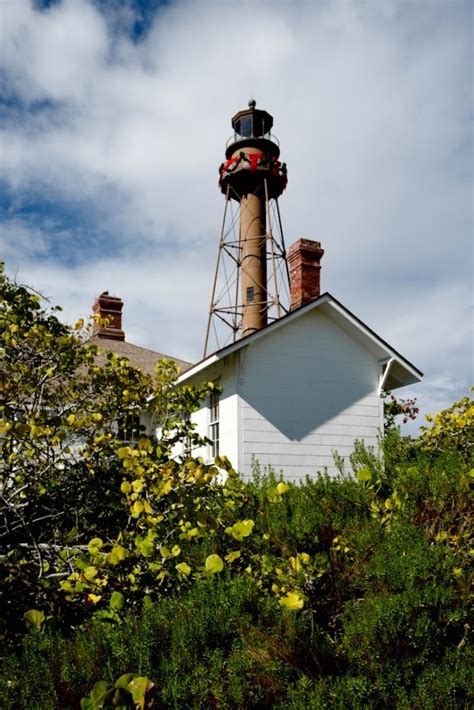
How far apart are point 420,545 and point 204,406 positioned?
11531 millimetres

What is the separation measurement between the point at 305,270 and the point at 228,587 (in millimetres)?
13627

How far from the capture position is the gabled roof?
45.6ft

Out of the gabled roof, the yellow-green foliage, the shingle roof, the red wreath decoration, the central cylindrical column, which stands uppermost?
the red wreath decoration

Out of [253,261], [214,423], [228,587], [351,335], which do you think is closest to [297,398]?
[214,423]

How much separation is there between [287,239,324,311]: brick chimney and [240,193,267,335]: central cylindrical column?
16.5 feet

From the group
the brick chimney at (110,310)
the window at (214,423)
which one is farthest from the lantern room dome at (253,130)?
the window at (214,423)

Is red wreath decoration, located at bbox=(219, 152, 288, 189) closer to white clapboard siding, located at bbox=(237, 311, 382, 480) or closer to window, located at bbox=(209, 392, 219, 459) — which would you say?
white clapboard siding, located at bbox=(237, 311, 382, 480)

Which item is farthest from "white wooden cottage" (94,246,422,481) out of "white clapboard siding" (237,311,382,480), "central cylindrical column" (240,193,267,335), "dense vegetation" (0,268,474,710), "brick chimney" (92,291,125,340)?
"dense vegetation" (0,268,474,710)

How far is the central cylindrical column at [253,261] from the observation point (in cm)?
2184

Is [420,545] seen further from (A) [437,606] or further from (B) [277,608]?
(B) [277,608]

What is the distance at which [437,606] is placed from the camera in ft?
10.6

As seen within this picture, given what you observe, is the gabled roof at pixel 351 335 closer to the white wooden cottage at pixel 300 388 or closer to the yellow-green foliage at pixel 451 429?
the white wooden cottage at pixel 300 388

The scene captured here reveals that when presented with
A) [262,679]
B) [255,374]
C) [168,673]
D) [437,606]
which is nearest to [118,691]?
[168,673]

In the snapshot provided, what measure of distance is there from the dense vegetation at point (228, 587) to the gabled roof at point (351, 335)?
908 cm
